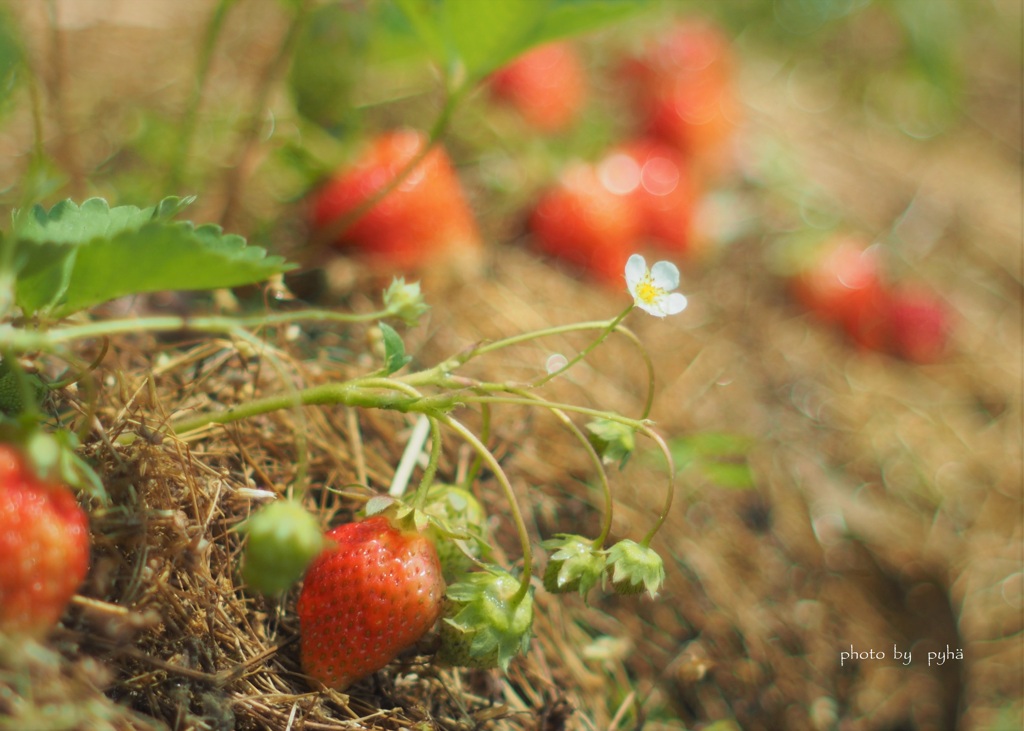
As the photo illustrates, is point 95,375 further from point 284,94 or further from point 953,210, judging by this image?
point 953,210

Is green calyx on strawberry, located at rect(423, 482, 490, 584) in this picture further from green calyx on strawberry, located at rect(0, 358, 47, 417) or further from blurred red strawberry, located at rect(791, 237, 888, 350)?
blurred red strawberry, located at rect(791, 237, 888, 350)

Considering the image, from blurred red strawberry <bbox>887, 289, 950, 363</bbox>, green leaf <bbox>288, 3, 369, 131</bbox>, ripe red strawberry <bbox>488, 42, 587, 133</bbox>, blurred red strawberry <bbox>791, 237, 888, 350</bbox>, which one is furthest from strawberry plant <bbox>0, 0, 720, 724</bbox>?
blurred red strawberry <bbox>887, 289, 950, 363</bbox>

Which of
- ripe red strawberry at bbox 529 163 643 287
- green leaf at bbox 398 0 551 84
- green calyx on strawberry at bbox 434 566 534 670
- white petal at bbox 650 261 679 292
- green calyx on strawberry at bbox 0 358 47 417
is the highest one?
green leaf at bbox 398 0 551 84

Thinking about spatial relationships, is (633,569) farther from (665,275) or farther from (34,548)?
(34,548)

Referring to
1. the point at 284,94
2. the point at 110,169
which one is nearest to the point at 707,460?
the point at 284,94

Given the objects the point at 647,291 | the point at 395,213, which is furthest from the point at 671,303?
the point at 395,213

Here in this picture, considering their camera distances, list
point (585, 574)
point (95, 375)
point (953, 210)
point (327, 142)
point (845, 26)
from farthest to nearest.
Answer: point (845, 26), point (953, 210), point (327, 142), point (95, 375), point (585, 574)
